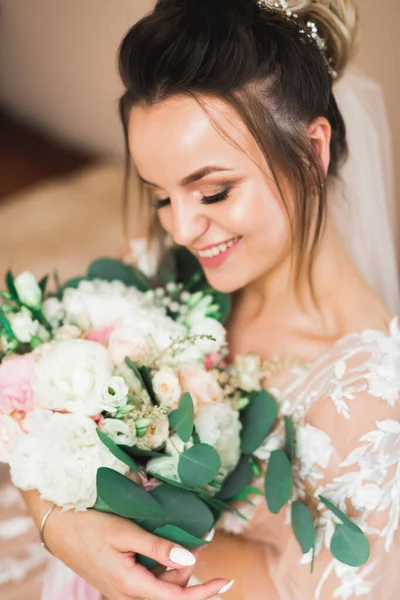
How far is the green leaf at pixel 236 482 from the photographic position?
43.9 inches

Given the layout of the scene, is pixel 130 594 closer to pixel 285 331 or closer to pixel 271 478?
pixel 271 478

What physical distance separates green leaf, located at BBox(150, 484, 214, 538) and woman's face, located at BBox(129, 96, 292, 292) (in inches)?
Result: 17.7

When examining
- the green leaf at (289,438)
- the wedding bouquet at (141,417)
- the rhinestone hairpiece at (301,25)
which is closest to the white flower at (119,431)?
the wedding bouquet at (141,417)

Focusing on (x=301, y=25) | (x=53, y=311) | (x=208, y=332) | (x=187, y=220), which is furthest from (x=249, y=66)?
(x=53, y=311)

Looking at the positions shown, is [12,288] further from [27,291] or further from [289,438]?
[289,438]

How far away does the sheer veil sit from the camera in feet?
4.65

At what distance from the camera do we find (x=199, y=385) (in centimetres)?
104

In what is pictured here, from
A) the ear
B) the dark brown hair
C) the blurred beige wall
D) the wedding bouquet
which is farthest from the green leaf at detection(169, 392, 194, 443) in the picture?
the blurred beige wall

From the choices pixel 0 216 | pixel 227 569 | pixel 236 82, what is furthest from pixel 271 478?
pixel 0 216

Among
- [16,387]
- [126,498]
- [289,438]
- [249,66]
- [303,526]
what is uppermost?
[249,66]

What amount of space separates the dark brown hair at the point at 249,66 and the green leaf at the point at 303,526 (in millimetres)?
567

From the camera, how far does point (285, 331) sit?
4.35 ft

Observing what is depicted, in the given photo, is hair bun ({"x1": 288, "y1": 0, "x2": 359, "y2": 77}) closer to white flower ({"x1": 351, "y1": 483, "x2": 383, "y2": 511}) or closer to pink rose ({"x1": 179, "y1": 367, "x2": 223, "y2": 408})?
pink rose ({"x1": 179, "y1": 367, "x2": 223, "y2": 408})

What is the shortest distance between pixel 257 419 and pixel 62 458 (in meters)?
0.40
